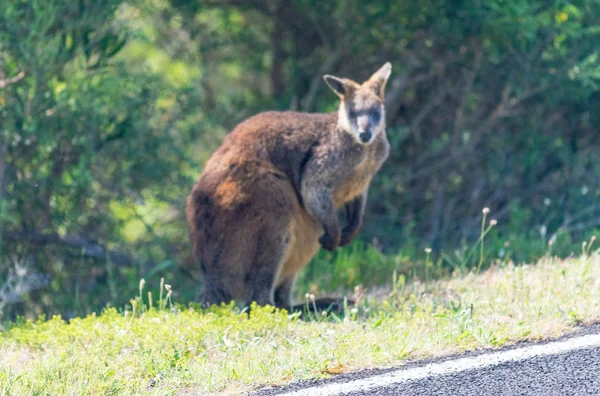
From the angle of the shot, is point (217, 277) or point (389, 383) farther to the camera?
point (217, 277)

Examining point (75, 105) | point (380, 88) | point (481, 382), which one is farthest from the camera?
point (75, 105)

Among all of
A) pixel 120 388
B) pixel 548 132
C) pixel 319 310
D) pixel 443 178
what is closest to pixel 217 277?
pixel 319 310

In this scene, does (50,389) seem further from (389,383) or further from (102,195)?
(102,195)

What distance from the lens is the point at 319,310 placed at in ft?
21.6

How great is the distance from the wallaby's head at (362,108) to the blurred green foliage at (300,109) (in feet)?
5.30

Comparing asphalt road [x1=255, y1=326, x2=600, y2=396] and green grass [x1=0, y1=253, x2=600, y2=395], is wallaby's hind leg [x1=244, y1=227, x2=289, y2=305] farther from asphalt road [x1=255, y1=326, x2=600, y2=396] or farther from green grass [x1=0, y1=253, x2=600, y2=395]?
asphalt road [x1=255, y1=326, x2=600, y2=396]

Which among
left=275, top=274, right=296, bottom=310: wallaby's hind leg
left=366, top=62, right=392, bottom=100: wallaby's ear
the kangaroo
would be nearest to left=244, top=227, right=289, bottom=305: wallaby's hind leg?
the kangaroo

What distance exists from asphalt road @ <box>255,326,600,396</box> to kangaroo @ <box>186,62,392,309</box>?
6.97 ft

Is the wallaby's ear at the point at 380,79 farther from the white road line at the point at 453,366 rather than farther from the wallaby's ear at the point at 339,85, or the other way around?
the white road line at the point at 453,366

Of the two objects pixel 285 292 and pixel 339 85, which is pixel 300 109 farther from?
pixel 285 292

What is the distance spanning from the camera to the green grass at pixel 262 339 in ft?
14.6

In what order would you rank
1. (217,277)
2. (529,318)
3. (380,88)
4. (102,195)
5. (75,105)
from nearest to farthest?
(529,318) < (217,277) < (380,88) < (75,105) < (102,195)

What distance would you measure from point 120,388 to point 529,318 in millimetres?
2332

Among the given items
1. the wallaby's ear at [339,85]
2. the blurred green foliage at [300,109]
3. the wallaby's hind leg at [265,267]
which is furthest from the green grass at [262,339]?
the blurred green foliage at [300,109]
